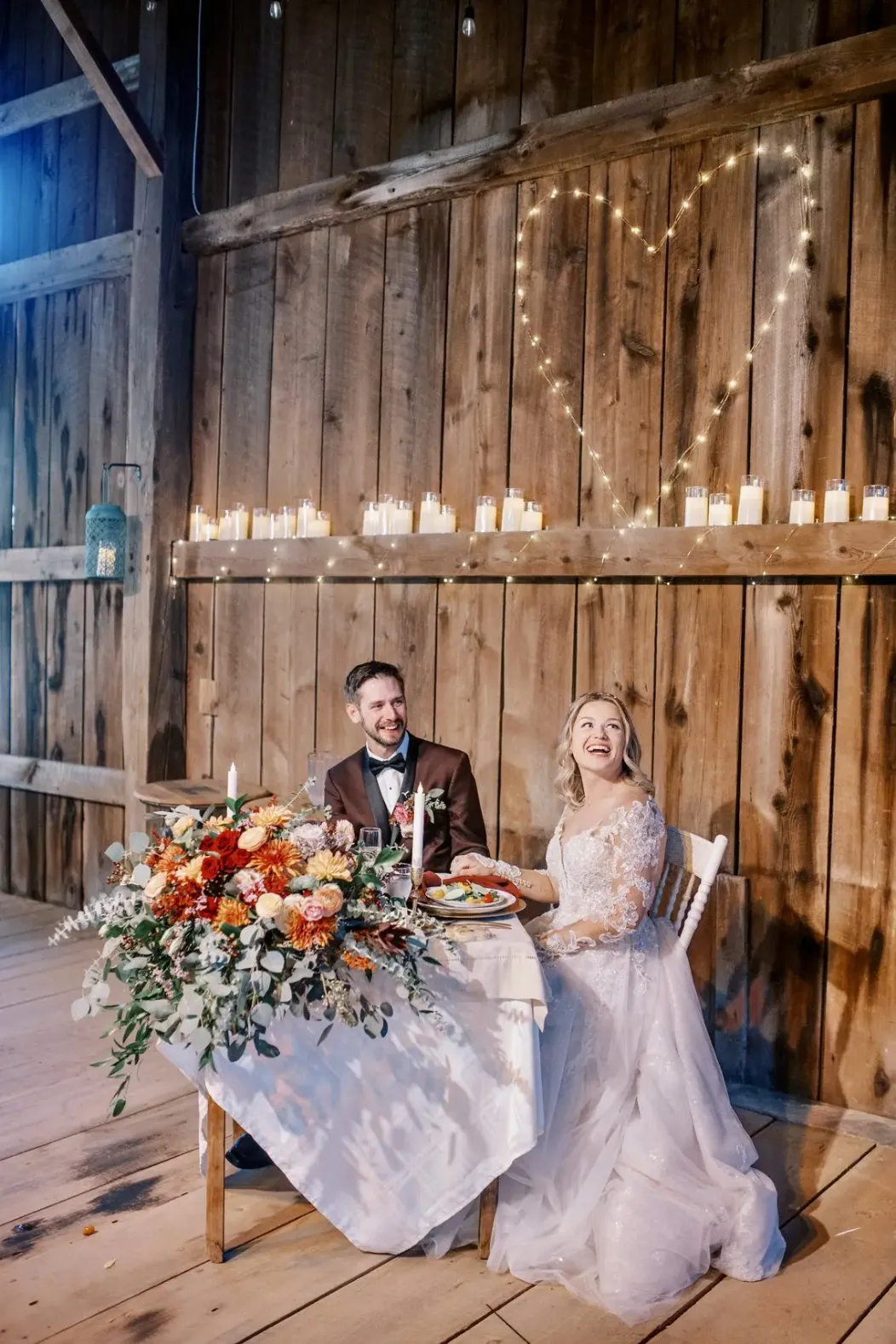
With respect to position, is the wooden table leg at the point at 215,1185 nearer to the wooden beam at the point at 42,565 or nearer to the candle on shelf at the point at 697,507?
Result: the candle on shelf at the point at 697,507

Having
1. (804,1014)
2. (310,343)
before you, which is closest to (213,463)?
(310,343)

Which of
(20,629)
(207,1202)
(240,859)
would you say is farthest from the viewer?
(20,629)

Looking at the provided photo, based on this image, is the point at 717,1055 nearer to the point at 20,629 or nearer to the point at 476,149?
the point at 476,149

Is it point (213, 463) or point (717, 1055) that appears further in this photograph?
point (213, 463)

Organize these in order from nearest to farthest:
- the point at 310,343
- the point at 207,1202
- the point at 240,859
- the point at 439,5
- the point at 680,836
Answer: the point at 240,859 → the point at 207,1202 → the point at 680,836 → the point at 439,5 → the point at 310,343

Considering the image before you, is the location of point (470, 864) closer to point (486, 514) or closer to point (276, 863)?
point (276, 863)

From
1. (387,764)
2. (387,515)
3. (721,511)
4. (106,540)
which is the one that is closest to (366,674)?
(387,764)

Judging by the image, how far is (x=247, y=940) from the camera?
1947 millimetres

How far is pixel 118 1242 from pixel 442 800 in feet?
4.39

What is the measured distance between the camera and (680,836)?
2758 mm

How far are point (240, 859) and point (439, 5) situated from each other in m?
3.31

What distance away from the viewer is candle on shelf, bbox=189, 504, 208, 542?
4.60 m

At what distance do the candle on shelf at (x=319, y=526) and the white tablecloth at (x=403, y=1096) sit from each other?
7.49ft

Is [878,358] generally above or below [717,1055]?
above
